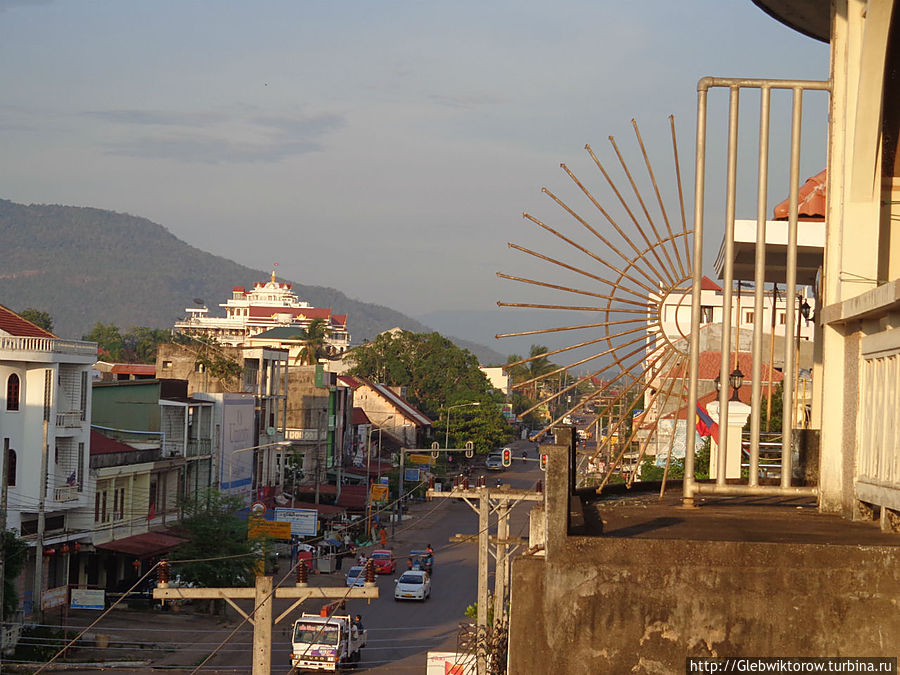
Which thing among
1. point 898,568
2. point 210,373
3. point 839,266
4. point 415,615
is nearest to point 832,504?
point 839,266

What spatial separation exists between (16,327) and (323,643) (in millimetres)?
15403

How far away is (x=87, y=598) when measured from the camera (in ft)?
115

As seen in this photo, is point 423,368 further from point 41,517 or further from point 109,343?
point 41,517

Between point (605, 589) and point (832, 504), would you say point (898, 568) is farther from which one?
point (832, 504)

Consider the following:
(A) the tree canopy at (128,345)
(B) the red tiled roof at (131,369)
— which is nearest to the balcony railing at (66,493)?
(B) the red tiled roof at (131,369)

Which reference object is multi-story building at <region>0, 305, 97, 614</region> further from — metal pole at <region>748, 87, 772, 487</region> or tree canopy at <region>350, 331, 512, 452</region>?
tree canopy at <region>350, 331, 512, 452</region>

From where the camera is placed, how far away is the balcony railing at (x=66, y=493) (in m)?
36.8

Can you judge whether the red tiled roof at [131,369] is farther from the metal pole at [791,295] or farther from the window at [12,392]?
the metal pole at [791,295]

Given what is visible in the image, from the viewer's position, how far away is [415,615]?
40.1m

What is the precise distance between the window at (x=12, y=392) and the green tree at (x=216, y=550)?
680 centimetres

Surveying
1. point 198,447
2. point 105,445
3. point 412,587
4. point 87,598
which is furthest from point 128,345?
point 87,598

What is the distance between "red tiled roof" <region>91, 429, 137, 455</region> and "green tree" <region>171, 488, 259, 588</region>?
3630 mm

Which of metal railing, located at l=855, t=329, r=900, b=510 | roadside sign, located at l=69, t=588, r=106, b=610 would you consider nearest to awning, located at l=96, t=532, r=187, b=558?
roadside sign, located at l=69, t=588, r=106, b=610

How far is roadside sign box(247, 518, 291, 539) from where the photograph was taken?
41469 mm
